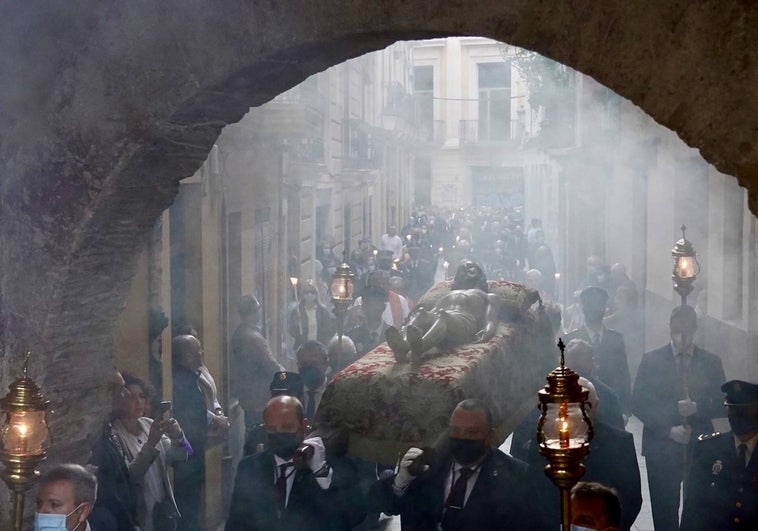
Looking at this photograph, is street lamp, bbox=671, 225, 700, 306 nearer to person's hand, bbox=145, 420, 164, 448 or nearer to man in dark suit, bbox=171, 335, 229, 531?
man in dark suit, bbox=171, 335, 229, 531

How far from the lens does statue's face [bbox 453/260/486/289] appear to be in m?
10.0

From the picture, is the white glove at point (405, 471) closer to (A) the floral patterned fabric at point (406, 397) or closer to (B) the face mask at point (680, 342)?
(A) the floral patterned fabric at point (406, 397)

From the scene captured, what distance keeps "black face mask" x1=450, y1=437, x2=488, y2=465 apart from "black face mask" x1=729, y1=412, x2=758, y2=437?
1.36 m

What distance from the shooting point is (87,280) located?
5.73 meters

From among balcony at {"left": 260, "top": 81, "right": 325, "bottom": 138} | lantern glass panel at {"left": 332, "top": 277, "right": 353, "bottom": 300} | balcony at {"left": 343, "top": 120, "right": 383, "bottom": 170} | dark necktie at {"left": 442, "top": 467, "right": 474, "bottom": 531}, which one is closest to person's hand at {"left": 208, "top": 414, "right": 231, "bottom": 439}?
lantern glass panel at {"left": 332, "top": 277, "right": 353, "bottom": 300}

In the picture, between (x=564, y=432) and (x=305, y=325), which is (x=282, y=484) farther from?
(x=305, y=325)

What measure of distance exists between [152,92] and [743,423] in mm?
3425

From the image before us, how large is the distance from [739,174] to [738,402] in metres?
2.54

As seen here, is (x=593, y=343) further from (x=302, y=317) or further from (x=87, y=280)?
(x=87, y=280)

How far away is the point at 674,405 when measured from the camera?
8.64 metres

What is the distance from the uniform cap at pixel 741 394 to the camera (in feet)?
21.6

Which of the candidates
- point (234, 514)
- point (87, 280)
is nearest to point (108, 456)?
point (234, 514)

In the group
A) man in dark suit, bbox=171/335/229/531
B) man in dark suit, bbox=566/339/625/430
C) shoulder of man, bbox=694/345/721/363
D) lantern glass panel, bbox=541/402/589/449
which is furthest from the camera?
shoulder of man, bbox=694/345/721/363

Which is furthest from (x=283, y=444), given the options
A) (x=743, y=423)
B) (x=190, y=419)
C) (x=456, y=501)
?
(x=743, y=423)
